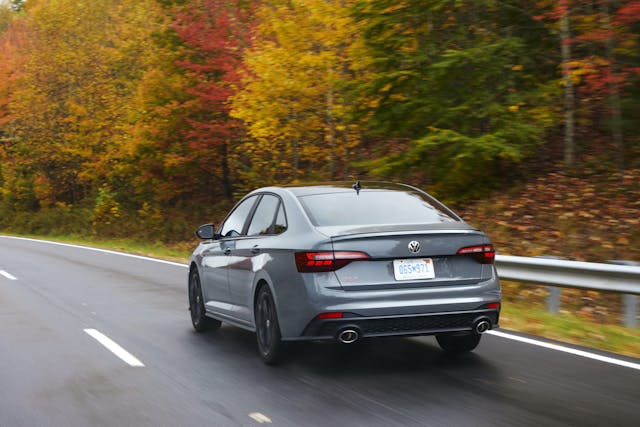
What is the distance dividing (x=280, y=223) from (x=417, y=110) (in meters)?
11.9

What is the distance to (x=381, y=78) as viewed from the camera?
18969 mm

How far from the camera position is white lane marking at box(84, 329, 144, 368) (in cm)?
789

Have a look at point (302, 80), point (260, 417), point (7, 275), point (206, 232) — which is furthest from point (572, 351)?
point (302, 80)

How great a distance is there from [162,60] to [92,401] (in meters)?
24.8

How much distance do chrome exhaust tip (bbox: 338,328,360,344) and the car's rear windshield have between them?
0.92 meters

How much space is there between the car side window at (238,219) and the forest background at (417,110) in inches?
307

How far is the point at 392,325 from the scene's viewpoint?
22.2 feet

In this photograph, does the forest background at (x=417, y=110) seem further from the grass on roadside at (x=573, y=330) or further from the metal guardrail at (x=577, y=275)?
the grass on roadside at (x=573, y=330)

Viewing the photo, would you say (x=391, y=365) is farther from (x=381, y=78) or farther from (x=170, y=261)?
(x=170, y=261)

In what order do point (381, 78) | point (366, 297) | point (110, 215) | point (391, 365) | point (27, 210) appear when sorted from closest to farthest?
1. point (366, 297)
2. point (391, 365)
3. point (381, 78)
4. point (110, 215)
5. point (27, 210)

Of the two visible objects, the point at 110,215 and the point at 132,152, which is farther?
the point at 110,215

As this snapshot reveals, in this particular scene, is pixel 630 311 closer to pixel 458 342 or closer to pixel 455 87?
pixel 458 342

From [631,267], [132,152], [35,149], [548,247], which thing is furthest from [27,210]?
[631,267]

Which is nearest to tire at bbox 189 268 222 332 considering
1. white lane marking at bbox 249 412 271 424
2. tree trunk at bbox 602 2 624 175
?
white lane marking at bbox 249 412 271 424
